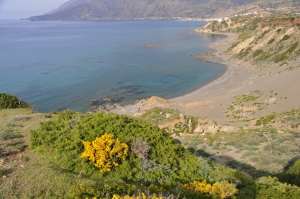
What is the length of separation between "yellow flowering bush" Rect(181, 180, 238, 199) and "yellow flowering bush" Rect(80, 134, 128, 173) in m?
2.72

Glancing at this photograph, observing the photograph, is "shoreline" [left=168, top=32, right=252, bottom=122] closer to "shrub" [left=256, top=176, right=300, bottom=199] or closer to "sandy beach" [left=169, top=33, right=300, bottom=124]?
"sandy beach" [left=169, top=33, right=300, bottom=124]

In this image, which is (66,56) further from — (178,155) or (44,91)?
(178,155)

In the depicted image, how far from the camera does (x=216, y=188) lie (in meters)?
8.75

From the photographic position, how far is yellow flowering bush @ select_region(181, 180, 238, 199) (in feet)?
28.2

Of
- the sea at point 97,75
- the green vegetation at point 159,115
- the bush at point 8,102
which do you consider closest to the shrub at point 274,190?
the bush at point 8,102

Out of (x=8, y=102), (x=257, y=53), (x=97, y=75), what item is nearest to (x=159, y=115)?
(x=8, y=102)

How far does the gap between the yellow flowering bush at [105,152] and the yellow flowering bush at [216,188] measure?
2.72 meters

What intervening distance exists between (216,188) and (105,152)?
424 cm

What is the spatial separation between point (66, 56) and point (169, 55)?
104ft

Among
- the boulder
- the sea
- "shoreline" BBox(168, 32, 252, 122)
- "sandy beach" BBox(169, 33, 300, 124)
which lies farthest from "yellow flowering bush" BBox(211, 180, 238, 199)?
the sea

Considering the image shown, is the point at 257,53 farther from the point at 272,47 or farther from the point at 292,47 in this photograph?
the point at 292,47

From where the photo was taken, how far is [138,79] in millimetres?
54500

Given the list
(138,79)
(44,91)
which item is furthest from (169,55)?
(44,91)

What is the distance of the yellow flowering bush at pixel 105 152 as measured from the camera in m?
9.38
